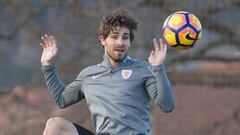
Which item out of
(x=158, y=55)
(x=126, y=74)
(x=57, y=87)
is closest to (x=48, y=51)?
(x=57, y=87)

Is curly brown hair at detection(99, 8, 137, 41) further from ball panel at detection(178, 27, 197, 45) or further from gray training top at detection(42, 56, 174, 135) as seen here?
ball panel at detection(178, 27, 197, 45)

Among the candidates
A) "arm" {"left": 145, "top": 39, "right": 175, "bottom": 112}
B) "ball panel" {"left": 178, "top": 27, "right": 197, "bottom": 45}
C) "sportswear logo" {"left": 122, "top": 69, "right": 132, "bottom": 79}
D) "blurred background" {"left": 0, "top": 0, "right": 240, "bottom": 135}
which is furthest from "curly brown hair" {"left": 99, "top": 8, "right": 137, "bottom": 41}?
"blurred background" {"left": 0, "top": 0, "right": 240, "bottom": 135}

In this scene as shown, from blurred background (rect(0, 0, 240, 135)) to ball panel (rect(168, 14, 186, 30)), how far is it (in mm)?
4764

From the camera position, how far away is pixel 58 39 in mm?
10648

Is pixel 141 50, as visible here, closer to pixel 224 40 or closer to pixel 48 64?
pixel 224 40

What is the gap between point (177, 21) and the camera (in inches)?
215

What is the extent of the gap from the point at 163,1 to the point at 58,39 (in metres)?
1.63

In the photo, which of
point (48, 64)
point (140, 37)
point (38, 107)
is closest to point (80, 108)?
point (38, 107)

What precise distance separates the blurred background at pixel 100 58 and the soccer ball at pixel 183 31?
4787 mm

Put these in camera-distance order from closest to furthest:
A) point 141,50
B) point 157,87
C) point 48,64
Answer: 1. point 157,87
2. point 48,64
3. point 141,50

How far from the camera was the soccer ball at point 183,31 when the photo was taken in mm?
5387

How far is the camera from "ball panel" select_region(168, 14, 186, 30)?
5422 millimetres

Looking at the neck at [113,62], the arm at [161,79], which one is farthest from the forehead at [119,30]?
the arm at [161,79]

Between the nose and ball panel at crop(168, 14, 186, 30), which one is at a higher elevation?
ball panel at crop(168, 14, 186, 30)
